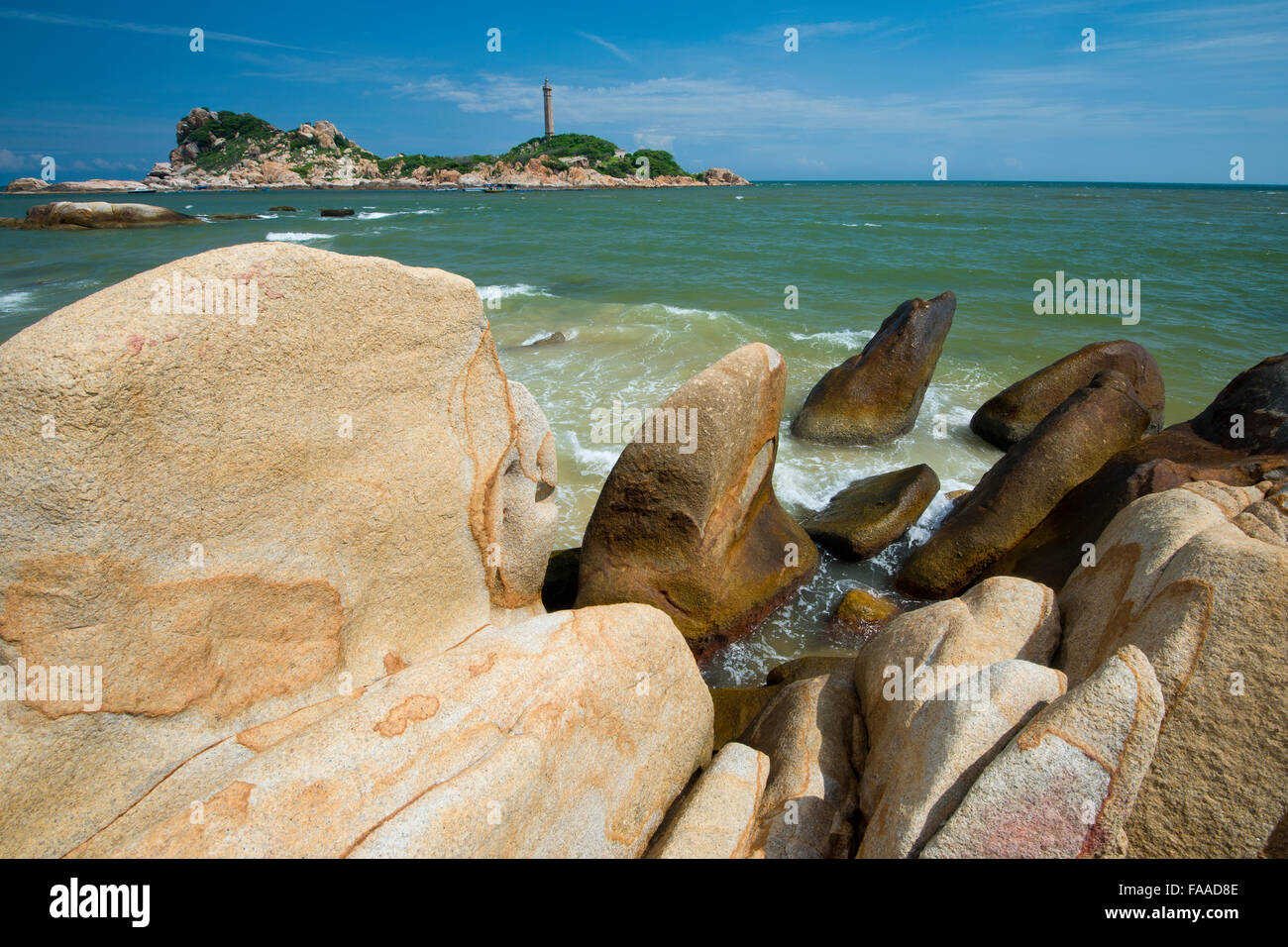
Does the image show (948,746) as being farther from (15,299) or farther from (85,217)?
(85,217)

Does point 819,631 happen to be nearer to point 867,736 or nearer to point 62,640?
point 867,736

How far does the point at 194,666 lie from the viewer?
2604mm

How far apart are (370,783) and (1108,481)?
196 inches

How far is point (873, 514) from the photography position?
5930mm

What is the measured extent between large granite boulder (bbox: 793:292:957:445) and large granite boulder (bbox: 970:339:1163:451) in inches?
40.5

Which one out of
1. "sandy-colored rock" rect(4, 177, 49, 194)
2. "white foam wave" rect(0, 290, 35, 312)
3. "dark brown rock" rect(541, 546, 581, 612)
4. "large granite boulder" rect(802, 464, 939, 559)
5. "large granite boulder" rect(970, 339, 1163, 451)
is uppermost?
"sandy-colored rock" rect(4, 177, 49, 194)

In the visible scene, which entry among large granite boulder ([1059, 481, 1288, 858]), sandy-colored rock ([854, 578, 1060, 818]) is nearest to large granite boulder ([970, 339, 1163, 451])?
sandy-colored rock ([854, 578, 1060, 818])

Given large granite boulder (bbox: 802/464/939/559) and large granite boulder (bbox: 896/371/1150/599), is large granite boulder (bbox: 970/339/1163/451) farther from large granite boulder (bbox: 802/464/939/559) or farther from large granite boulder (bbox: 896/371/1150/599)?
large granite boulder (bbox: 896/371/1150/599)

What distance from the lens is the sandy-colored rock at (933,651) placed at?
2785mm

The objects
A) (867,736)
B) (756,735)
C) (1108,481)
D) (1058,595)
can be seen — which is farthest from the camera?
(1108,481)

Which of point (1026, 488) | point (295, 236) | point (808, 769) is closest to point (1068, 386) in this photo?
point (1026, 488)

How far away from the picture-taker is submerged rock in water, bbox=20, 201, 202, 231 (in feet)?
119

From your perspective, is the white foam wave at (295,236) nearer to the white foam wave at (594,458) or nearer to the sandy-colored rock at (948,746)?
the white foam wave at (594,458)
